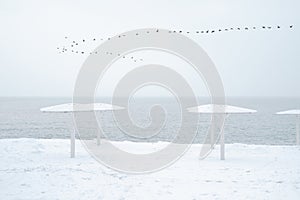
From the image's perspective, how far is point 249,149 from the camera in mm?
14203

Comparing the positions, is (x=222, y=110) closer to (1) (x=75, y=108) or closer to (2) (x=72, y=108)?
(1) (x=75, y=108)

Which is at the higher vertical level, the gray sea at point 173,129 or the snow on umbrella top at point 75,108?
the snow on umbrella top at point 75,108

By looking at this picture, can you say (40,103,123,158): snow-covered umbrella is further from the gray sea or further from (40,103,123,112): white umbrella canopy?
the gray sea

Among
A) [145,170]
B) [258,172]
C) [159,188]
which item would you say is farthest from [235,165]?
[159,188]

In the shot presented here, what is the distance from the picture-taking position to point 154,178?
351 inches

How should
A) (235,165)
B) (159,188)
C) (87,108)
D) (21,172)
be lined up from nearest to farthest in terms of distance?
(159,188) < (21,172) < (235,165) < (87,108)

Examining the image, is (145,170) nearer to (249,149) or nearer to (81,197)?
(81,197)

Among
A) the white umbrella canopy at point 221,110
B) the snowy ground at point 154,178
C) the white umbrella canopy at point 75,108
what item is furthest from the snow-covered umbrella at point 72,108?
the white umbrella canopy at point 221,110

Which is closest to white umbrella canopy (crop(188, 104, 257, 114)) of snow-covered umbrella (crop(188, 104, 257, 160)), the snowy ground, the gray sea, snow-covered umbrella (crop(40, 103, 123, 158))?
snow-covered umbrella (crop(188, 104, 257, 160))

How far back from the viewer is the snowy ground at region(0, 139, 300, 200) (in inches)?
293

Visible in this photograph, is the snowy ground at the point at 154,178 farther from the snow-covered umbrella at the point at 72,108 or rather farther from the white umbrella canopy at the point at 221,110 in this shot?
the white umbrella canopy at the point at 221,110

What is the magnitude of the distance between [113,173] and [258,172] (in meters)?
4.25

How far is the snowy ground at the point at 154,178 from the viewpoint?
7449mm

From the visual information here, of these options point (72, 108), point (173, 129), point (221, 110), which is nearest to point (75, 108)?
point (72, 108)
